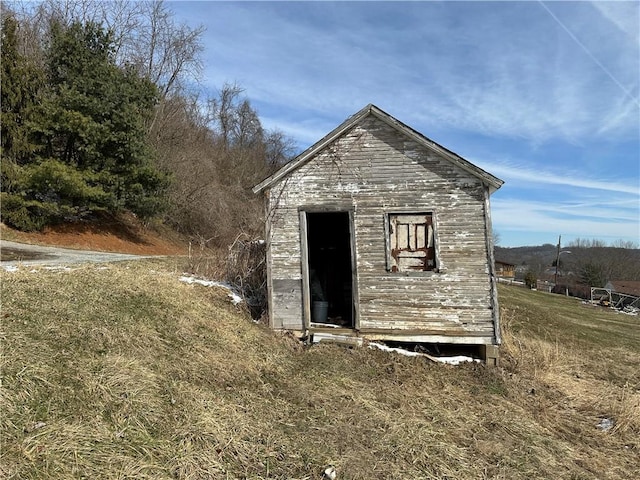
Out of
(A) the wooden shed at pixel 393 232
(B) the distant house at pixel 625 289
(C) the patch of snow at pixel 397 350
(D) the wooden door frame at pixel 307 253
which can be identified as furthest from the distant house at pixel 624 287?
(D) the wooden door frame at pixel 307 253

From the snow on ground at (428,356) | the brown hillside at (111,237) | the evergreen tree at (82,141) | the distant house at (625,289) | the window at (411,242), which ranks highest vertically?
the evergreen tree at (82,141)

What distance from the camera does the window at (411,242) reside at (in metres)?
8.00

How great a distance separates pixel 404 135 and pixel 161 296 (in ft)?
18.8

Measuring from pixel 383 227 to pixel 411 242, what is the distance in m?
0.63

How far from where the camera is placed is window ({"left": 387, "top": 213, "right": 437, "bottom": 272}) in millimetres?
8000

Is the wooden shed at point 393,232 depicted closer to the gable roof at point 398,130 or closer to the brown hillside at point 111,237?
the gable roof at point 398,130

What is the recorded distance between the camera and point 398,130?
8117 millimetres

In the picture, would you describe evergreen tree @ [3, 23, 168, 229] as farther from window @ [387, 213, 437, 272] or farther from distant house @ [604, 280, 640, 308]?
distant house @ [604, 280, 640, 308]

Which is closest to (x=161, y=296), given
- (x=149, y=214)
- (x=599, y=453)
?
(x=599, y=453)

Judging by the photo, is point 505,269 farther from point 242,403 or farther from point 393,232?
point 242,403

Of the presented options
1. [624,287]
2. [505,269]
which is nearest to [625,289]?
[624,287]

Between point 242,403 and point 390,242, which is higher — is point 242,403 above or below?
below

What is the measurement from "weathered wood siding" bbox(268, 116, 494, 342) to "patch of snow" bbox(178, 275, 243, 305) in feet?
4.18

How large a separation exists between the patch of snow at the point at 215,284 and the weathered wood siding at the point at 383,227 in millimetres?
1273
